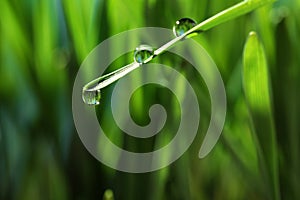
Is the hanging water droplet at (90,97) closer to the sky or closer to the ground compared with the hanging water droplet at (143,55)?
closer to the ground

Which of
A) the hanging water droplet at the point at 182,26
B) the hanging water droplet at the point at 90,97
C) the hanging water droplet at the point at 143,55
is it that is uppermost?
the hanging water droplet at the point at 182,26

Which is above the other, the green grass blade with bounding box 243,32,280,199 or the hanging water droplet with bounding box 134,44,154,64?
the hanging water droplet with bounding box 134,44,154,64

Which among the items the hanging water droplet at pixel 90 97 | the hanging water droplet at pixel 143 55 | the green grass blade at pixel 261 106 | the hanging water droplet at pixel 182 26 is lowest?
the green grass blade at pixel 261 106

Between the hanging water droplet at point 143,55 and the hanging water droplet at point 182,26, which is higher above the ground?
the hanging water droplet at point 182,26

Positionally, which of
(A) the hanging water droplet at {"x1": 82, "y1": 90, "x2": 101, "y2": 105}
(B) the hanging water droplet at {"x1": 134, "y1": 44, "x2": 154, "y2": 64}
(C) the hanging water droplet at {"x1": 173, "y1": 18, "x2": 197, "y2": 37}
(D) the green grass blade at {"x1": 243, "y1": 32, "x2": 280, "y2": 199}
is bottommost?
(D) the green grass blade at {"x1": 243, "y1": 32, "x2": 280, "y2": 199}

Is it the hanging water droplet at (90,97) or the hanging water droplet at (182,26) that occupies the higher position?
the hanging water droplet at (182,26)

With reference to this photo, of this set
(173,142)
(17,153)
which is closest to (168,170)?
(173,142)
